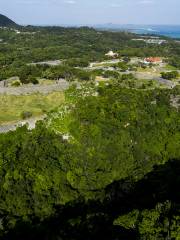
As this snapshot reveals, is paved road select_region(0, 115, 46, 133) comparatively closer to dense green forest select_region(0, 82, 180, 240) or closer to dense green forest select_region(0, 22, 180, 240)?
dense green forest select_region(0, 22, 180, 240)

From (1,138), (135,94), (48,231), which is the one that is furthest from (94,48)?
(48,231)

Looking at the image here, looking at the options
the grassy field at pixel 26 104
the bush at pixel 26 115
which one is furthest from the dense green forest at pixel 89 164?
the grassy field at pixel 26 104

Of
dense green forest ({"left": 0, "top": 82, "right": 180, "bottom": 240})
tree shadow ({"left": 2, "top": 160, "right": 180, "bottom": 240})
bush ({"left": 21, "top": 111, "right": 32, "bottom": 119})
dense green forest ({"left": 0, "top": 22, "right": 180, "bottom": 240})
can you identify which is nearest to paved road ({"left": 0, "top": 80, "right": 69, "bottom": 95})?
dense green forest ({"left": 0, "top": 22, "right": 180, "bottom": 240})

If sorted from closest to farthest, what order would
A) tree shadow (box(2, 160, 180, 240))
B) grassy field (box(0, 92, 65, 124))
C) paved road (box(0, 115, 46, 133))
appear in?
1. tree shadow (box(2, 160, 180, 240))
2. paved road (box(0, 115, 46, 133))
3. grassy field (box(0, 92, 65, 124))

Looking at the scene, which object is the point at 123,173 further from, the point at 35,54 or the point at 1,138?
the point at 35,54

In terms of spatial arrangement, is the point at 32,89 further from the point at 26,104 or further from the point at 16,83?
the point at 26,104

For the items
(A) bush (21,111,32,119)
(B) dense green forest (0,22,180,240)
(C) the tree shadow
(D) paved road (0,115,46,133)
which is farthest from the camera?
(A) bush (21,111,32,119)
